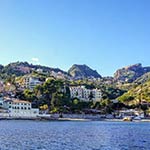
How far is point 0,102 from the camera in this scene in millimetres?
159625

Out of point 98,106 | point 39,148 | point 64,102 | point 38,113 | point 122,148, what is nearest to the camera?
point 39,148

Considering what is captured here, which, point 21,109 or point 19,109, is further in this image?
point 19,109

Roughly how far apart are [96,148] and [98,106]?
429ft

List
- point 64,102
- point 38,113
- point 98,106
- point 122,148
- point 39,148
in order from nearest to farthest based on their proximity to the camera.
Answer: point 39,148 → point 122,148 → point 38,113 → point 64,102 → point 98,106

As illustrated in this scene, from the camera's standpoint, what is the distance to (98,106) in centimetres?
17962

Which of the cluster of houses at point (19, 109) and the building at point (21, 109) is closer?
the cluster of houses at point (19, 109)

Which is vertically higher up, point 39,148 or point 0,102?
point 0,102

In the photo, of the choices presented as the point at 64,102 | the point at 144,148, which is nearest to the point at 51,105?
the point at 64,102

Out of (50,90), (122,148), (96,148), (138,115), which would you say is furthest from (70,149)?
(138,115)

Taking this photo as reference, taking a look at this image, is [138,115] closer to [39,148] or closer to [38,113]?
[38,113]

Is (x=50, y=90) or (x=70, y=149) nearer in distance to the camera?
(x=70, y=149)

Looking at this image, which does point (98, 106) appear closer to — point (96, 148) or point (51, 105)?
point (51, 105)

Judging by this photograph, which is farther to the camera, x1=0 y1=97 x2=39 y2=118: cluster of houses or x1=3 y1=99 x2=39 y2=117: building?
x1=3 y1=99 x2=39 y2=117: building

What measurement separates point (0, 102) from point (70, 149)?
115m
